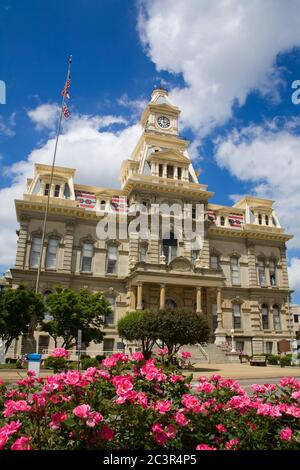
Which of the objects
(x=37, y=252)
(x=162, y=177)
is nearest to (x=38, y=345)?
(x=37, y=252)

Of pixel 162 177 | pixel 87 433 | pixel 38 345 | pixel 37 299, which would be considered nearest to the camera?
pixel 87 433

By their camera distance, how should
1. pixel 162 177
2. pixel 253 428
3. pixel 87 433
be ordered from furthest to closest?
pixel 162 177 < pixel 253 428 < pixel 87 433

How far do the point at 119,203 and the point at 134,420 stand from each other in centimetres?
4043

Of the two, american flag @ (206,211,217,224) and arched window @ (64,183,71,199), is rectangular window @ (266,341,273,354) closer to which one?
american flag @ (206,211,217,224)

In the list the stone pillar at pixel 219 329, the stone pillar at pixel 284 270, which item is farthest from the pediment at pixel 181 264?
the stone pillar at pixel 284 270

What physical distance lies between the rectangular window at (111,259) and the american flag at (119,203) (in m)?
4.53

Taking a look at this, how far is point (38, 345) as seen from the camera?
36219 millimetres

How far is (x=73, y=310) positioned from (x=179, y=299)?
15548 millimetres

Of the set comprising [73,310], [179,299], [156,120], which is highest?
[156,120]

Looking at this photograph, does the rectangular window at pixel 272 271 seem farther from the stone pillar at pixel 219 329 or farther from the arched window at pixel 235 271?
the stone pillar at pixel 219 329

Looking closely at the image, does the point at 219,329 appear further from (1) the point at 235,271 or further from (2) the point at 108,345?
(2) the point at 108,345

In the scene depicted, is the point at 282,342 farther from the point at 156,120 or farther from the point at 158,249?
the point at 156,120

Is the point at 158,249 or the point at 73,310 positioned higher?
the point at 158,249

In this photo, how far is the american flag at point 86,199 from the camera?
43.2m
